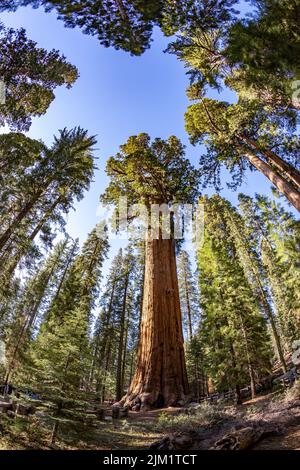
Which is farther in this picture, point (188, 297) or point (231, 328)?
point (188, 297)

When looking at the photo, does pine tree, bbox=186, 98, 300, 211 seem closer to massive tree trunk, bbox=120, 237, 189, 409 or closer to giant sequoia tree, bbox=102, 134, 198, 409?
giant sequoia tree, bbox=102, 134, 198, 409

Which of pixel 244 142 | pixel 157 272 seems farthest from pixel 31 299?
pixel 244 142

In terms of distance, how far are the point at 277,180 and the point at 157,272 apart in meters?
8.63

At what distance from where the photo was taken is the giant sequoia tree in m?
12.2

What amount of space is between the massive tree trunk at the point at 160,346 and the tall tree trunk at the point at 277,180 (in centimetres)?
795

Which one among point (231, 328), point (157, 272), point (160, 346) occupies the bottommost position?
point (160, 346)

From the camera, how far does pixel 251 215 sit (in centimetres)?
2242

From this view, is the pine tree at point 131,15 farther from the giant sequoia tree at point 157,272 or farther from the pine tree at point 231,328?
the pine tree at point 231,328

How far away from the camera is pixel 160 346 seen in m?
12.9

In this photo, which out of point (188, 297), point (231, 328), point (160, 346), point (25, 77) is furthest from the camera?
point (188, 297)

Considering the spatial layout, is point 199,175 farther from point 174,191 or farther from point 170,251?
point 170,251

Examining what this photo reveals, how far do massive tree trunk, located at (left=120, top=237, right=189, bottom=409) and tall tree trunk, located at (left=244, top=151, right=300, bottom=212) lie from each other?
7947 mm

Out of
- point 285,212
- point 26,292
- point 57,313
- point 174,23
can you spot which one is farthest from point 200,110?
point 26,292

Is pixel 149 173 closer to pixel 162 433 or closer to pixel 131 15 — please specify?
pixel 131 15
